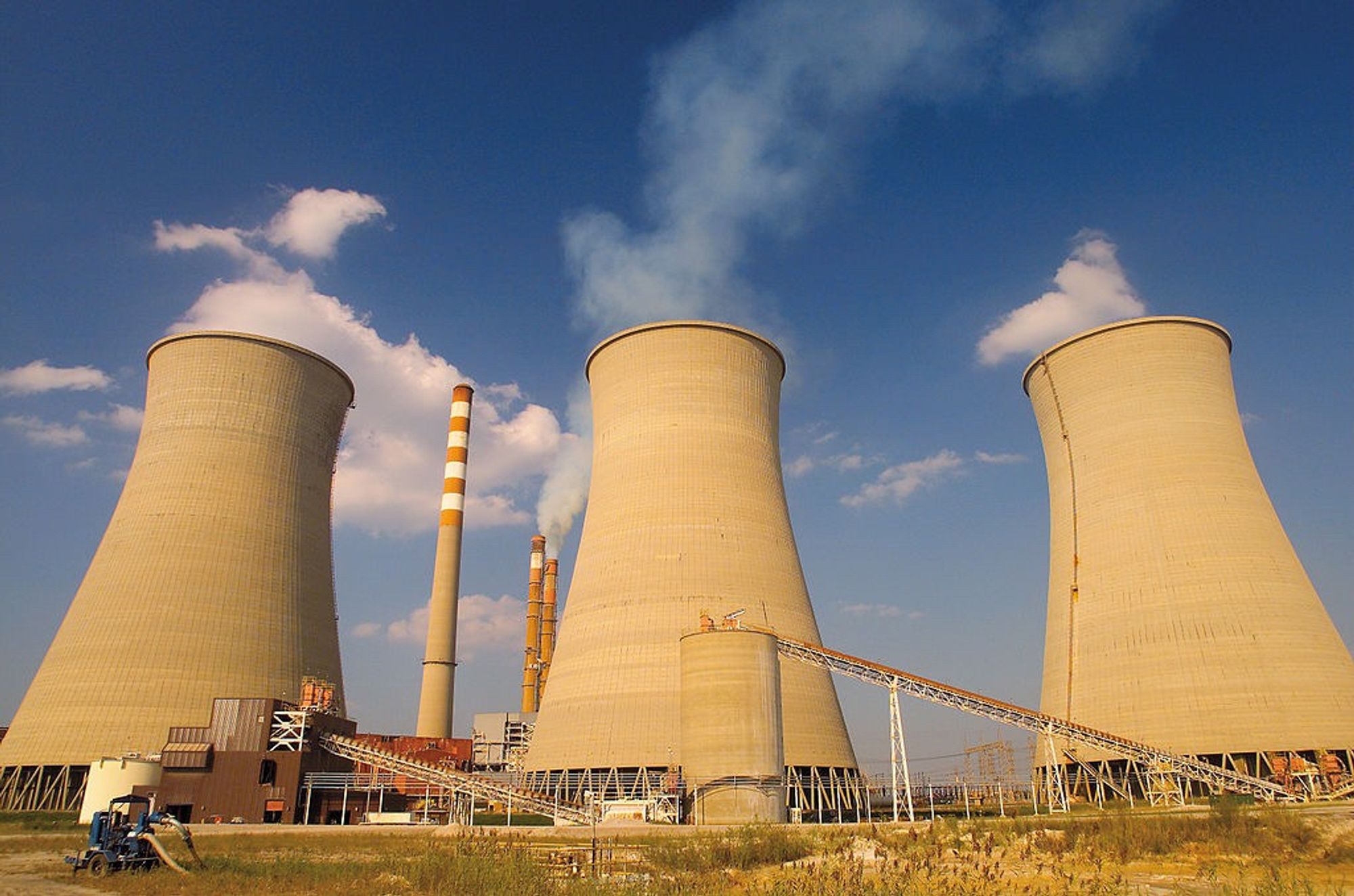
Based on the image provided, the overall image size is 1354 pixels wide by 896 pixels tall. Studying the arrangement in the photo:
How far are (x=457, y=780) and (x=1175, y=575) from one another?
61.8ft

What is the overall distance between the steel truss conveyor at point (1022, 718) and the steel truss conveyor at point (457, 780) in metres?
6.42

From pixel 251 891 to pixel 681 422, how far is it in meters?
16.1

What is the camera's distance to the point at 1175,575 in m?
22.0

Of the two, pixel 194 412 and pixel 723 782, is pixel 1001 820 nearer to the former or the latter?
pixel 723 782

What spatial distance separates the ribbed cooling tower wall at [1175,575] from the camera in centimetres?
2094

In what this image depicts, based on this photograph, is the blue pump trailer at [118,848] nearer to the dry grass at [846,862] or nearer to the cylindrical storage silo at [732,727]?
the dry grass at [846,862]

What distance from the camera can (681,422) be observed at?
23.6m

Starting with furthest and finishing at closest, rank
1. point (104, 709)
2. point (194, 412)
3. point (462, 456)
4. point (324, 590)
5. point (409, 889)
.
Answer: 1. point (462, 456)
2. point (324, 590)
3. point (194, 412)
4. point (104, 709)
5. point (409, 889)

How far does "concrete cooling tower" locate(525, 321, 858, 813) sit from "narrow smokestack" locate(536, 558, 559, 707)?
21987 mm

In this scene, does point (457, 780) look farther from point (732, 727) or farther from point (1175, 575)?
point (1175, 575)

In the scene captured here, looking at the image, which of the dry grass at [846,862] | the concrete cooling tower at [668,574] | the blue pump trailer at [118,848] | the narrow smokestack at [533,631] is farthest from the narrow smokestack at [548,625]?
the blue pump trailer at [118,848]

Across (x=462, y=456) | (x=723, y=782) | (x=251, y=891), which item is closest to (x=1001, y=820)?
(x=723, y=782)

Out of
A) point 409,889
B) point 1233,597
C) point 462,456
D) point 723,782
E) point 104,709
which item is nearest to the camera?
point 409,889

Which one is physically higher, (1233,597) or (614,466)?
(614,466)
